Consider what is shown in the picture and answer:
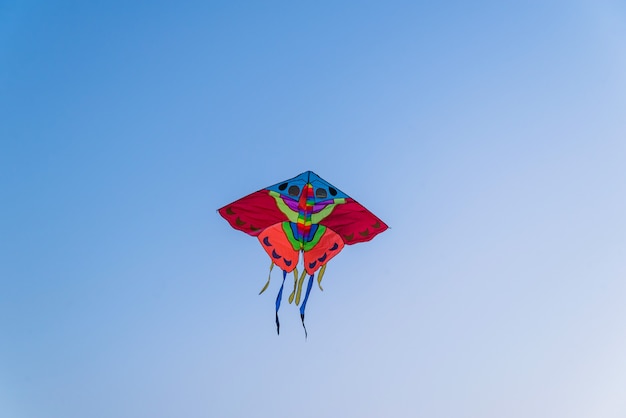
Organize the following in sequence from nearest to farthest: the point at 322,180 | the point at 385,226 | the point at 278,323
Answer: the point at 278,323 < the point at 322,180 < the point at 385,226

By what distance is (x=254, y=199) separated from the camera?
41.3 feet

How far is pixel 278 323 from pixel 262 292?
0.80m

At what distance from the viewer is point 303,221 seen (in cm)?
1305

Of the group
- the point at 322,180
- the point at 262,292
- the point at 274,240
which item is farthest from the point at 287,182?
the point at 262,292

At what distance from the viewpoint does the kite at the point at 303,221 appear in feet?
41.0

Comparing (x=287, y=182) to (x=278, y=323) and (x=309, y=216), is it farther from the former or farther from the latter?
(x=278, y=323)

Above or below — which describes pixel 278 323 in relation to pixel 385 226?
below

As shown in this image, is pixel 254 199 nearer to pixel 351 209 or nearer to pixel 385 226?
pixel 351 209

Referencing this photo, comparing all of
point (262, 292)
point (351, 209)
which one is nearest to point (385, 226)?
point (351, 209)

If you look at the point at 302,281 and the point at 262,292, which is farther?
the point at 302,281

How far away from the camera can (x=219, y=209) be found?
12.6m

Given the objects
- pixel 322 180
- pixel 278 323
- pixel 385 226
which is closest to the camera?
pixel 278 323

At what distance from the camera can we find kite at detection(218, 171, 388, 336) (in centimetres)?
1250

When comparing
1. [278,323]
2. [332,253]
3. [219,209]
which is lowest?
[278,323]
